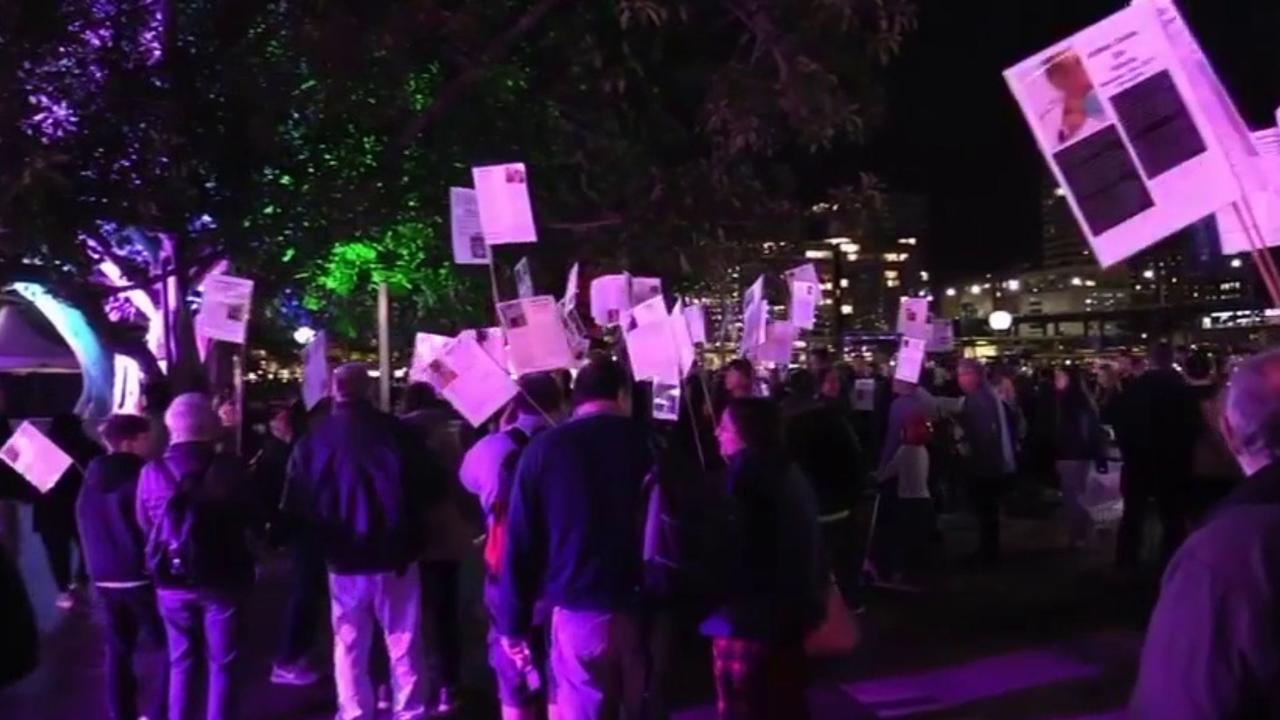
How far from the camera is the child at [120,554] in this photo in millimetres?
6844

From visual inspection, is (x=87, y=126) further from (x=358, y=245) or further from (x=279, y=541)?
(x=279, y=541)

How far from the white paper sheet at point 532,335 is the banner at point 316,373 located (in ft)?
7.50

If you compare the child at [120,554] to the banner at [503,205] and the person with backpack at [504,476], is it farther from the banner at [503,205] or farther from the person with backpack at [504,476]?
the banner at [503,205]

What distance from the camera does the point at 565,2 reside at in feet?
38.5

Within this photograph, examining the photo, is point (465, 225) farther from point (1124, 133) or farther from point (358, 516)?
point (1124, 133)

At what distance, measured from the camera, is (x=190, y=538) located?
6484 mm

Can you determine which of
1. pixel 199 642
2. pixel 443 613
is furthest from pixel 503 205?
pixel 199 642

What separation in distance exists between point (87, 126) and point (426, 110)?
254 cm

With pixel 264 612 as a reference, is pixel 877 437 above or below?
above

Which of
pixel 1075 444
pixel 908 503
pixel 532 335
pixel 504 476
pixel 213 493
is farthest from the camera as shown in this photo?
pixel 1075 444

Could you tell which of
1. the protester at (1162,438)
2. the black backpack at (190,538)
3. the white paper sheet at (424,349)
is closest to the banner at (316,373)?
the white paper sheet at (424,349)

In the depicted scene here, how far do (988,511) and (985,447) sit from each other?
0.74 metres

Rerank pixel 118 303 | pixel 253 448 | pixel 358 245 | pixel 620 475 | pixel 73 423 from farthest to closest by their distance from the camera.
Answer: pixel 253 448
pixel 118 303
pixel 358 245
pixel 73 423
pixel 620 475

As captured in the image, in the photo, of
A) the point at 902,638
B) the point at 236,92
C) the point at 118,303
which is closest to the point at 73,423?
the point at 118,303
